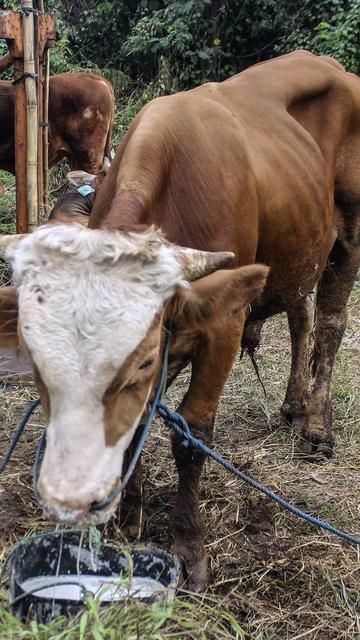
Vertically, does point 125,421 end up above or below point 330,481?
above

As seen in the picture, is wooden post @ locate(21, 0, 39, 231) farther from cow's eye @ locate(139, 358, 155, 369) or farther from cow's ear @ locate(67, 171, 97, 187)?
cow's eye @ locate(139, 358, 155, 369)

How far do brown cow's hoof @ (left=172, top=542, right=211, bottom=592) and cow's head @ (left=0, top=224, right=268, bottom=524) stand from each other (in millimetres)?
985

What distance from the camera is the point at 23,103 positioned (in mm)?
6211

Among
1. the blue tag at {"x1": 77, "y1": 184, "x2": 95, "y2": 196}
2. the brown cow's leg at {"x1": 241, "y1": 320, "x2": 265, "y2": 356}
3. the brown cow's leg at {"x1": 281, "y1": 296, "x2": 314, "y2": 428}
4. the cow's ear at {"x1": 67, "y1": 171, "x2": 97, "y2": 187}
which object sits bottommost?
the brown cow's leg at {"x1": 281, "y1": 296, "x2": 314, "y2": 428}

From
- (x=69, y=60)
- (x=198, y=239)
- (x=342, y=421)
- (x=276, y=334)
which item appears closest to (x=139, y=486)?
(x=198, y=239)

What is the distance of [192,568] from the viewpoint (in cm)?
322

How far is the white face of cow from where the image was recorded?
2205 millimetres

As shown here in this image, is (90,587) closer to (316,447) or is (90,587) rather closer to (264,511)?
(264,511)

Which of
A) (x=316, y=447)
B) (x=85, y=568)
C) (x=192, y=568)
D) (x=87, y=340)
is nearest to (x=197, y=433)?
(x=192, y=568)

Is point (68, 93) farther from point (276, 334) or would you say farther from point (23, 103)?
point (276, 334)

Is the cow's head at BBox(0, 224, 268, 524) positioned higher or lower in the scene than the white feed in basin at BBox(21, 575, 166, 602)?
higher

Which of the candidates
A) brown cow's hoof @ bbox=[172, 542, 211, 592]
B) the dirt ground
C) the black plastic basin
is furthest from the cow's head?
the dirt ground

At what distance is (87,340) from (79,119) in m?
6.74

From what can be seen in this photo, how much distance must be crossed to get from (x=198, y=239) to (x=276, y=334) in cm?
385
